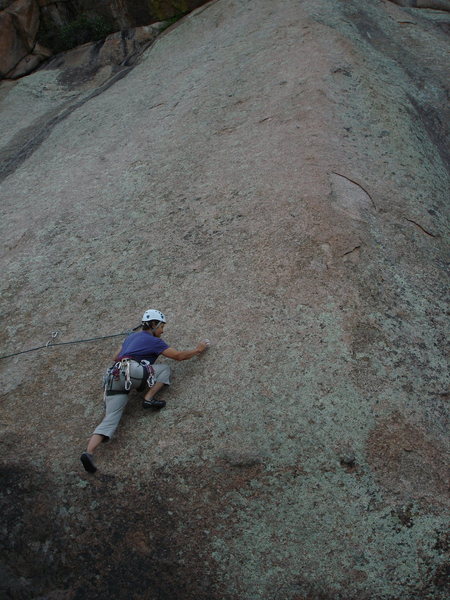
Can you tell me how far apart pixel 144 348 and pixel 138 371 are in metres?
0.29

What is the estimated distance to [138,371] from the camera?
5863 millimetres

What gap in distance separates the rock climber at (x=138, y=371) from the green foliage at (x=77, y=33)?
42.5ft

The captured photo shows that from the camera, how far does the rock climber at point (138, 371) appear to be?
570 cm

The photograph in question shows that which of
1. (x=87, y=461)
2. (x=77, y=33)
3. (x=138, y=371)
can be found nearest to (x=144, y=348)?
(x=138, y=371)

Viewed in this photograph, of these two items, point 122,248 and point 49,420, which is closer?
point 49,420

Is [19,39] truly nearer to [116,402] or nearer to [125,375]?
[125,375]

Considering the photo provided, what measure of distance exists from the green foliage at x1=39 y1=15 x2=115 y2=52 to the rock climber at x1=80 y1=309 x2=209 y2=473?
510 inches

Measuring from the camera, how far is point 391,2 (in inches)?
608

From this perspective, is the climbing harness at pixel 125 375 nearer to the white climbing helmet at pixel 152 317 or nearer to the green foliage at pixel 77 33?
the white climbing helmet at pixel 152 317

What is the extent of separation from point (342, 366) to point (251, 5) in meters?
11.2

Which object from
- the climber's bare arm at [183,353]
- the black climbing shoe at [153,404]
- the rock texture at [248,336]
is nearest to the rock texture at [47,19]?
the rock texture at [248,336]

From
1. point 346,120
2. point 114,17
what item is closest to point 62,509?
point 346,120

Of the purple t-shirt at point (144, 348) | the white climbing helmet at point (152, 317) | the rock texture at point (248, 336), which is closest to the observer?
the rock texture at point (248, 336)

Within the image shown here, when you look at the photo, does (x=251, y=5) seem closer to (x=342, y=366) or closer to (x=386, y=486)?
(x=342, y=366)
